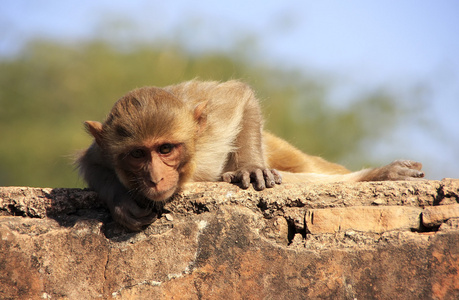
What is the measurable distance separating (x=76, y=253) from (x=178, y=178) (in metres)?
1.02

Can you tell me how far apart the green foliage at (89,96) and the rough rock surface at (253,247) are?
10956mm

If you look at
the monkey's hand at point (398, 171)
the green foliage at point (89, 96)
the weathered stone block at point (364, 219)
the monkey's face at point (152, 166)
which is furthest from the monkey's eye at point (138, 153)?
the green foliage at point (89, 96)

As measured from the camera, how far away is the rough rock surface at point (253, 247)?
2.80m

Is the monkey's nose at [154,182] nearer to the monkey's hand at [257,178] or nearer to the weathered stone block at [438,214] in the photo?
the monkey's hand at [257,178]

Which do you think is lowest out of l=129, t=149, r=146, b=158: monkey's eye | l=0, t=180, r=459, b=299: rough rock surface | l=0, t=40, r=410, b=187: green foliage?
l=0, t=180, r=459, b=299: rough rock surface

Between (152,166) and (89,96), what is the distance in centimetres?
1221

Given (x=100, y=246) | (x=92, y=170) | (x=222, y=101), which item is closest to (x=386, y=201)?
(x=100, y=246)

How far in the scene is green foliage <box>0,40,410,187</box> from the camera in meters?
14.4

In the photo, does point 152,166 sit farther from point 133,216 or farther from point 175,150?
point 133,216

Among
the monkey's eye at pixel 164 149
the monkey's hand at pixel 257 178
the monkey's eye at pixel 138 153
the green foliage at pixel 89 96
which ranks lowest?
the monkey's hand at pixel 257 178

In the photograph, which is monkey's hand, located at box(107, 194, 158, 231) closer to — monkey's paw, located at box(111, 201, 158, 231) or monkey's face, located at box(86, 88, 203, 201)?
monkey's paw, located at box(111, 201, 158, 231)

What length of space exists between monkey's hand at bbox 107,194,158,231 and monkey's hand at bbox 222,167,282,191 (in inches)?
24.6

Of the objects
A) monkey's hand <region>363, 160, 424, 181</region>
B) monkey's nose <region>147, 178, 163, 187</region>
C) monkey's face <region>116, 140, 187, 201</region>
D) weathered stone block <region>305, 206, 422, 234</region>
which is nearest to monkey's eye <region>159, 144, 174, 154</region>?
monkey's face <region>116, 140, 187, 201</region>

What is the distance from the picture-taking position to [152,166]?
3.86m
